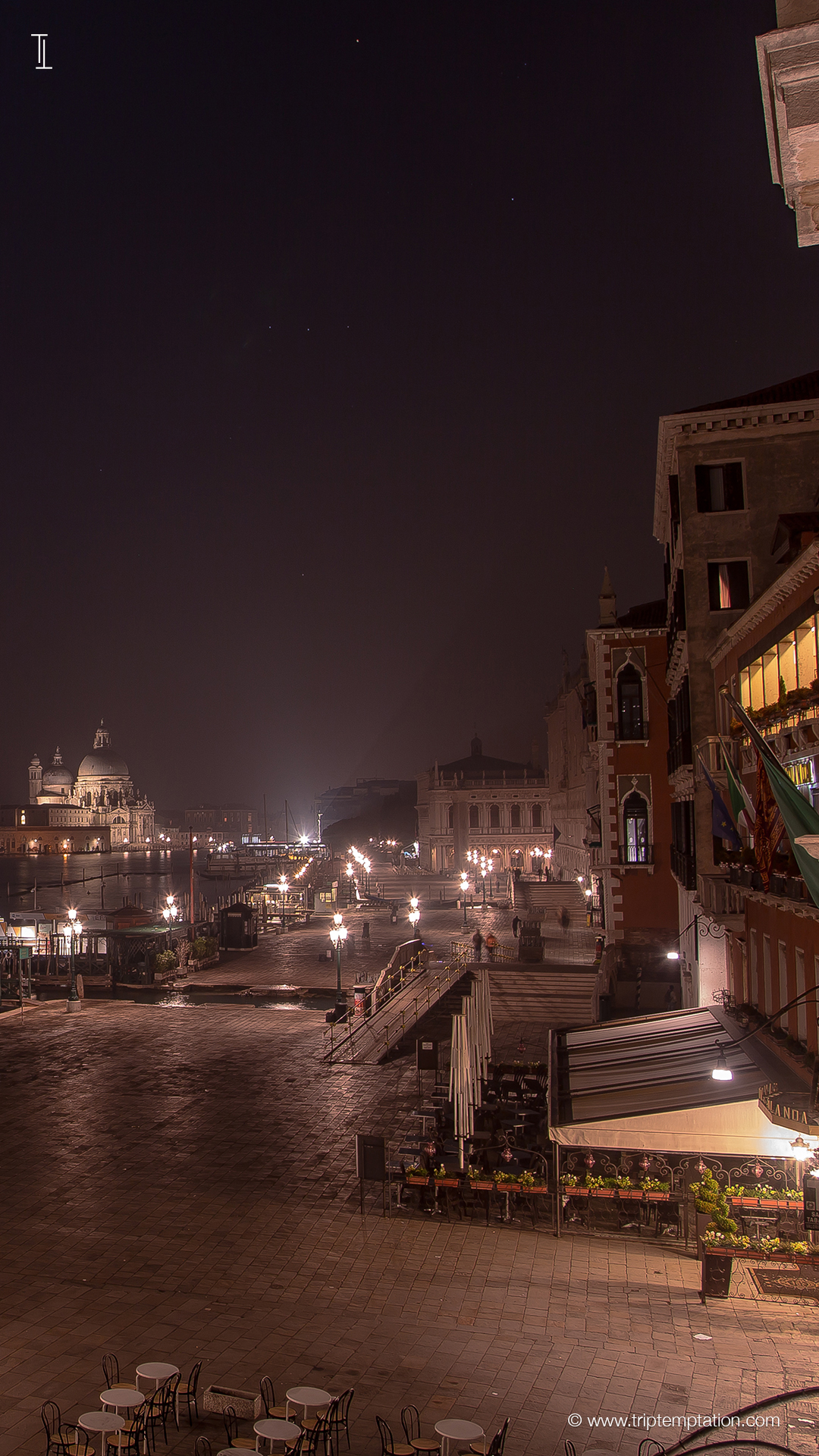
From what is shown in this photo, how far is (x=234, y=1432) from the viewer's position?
8.23 m

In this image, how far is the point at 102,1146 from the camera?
16.6 meters

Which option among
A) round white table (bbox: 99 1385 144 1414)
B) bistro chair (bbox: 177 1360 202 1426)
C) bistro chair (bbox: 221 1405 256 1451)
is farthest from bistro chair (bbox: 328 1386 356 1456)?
round white table (bbox: 99 1385 144 1414)

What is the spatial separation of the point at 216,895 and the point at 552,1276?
103 m

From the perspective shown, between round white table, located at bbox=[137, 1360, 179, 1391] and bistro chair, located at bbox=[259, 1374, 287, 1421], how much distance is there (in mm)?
826

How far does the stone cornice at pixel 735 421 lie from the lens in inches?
760

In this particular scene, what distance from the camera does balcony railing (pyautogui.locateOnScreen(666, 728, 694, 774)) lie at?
64.4 ft

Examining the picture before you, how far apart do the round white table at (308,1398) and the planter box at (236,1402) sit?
40 centimetres

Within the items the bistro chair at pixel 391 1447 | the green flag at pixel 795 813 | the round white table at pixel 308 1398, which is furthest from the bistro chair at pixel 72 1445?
the green flag at pixel 795 813

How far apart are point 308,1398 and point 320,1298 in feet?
10.3

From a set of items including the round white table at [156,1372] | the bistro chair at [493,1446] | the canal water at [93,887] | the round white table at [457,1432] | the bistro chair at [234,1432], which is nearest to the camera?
the bistro chair at [493,1446]

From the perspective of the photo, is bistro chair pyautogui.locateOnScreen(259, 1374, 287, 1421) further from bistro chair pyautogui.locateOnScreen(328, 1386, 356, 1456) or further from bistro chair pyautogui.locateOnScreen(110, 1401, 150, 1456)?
bistro chair pyautogui.locateOnScreen(110, 1401, 150, 1456)

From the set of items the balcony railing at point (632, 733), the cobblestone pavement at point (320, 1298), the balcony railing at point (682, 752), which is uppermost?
the balcony railing at point (632, 733)

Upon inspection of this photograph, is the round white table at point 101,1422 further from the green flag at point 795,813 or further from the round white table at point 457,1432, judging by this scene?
the green flag at point 795,813

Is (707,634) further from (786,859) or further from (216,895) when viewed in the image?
(216,895)
